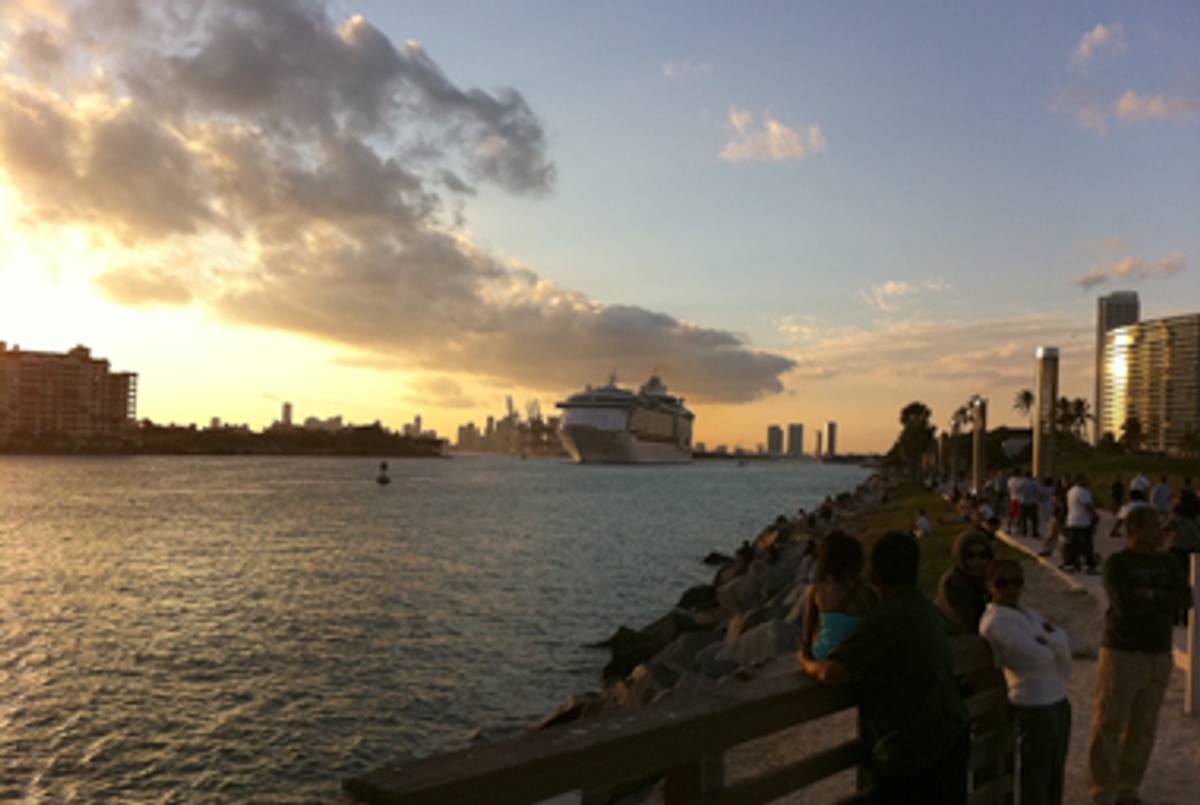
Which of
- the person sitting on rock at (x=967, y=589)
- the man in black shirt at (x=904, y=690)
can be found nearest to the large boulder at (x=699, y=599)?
the person sitting on rock at (x=967, y=589)

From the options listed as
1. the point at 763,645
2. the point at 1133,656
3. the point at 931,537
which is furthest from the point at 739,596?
the point at 1133,656

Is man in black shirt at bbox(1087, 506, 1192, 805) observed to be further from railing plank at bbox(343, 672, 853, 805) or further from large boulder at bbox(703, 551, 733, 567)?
large boulder at bbox(703, 551, 733, 567)

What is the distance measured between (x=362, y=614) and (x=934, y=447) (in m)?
138

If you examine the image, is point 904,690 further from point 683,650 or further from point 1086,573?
point 1086,573

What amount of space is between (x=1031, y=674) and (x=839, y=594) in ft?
4.30

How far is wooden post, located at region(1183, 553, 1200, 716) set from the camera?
28.0ft

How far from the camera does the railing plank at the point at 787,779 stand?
334 cm

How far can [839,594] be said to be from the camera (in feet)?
14.6

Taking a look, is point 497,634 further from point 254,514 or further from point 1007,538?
point 254,514

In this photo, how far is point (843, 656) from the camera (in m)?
3.71

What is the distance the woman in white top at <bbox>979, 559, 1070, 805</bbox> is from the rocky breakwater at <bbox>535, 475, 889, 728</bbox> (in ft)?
5.75

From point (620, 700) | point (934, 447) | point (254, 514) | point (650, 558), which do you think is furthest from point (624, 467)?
point (620, 700)

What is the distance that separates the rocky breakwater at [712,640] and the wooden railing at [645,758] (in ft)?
0.72

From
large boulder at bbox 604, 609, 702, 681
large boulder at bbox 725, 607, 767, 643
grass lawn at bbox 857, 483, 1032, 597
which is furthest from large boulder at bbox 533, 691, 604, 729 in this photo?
grass lawn at bbox 857, 483, 1032, 597
